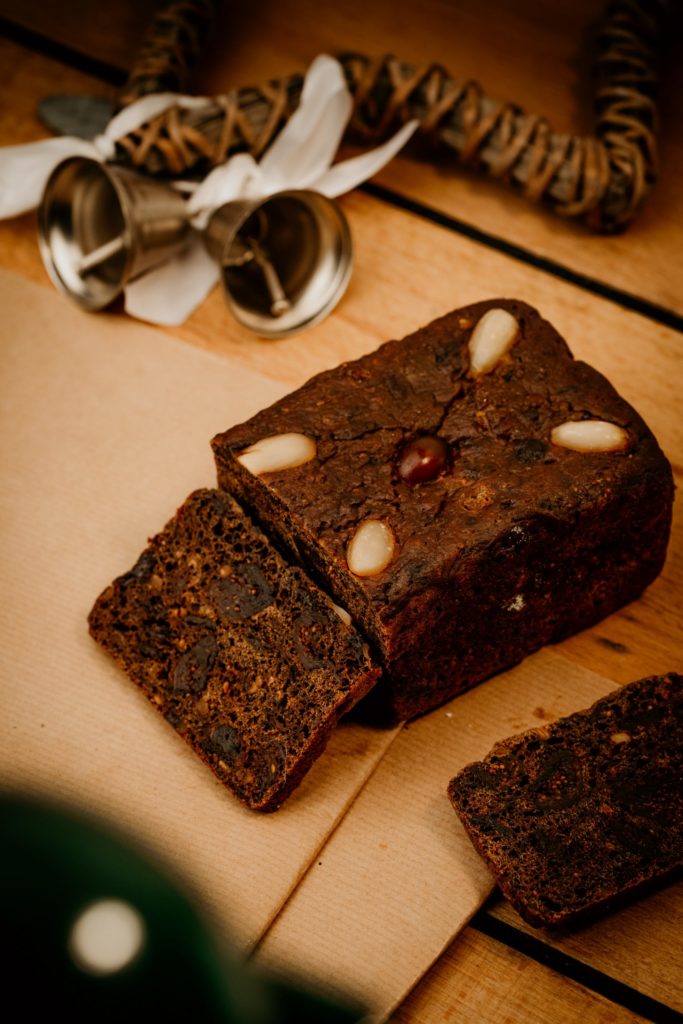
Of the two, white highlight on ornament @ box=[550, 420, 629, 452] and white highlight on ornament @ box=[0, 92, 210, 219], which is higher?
white highlight on ornament @ box=[550, 420, 629, 452]

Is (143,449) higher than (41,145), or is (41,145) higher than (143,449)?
(41,145)

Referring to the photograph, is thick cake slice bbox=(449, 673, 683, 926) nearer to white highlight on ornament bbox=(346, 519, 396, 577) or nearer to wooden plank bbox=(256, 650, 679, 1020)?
wooden plank bbox=(256, 650, 679, 1020)

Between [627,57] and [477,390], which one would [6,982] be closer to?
[477,390]

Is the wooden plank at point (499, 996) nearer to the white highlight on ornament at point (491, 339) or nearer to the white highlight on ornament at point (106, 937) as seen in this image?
the white highlight on ornament at point (106, 937)

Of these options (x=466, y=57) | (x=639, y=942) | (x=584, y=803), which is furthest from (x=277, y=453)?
(x=466, y=57)

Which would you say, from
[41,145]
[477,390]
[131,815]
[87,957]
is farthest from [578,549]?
[41,145]

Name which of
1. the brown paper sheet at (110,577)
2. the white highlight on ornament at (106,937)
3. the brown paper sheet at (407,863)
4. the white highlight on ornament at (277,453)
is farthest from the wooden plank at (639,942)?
the white highlight on ornament at (277,453)

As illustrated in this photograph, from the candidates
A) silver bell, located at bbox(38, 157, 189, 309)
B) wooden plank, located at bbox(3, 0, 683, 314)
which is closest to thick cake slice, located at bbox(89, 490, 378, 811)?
silver bell, located at bbox(38, 157, 189, 309)
